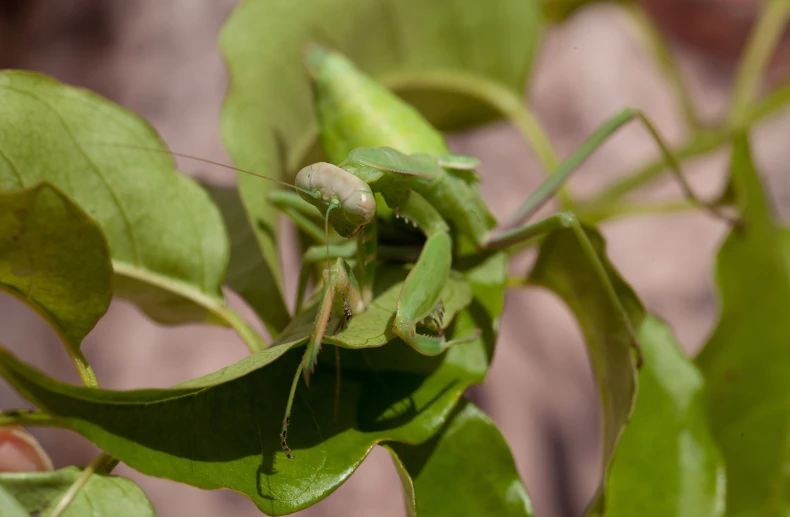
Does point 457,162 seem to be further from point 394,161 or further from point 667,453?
point 667,453

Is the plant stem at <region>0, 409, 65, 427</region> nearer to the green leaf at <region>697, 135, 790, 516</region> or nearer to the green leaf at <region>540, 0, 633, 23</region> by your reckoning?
the green leaf at <region>697, 135, 790, 516</region>

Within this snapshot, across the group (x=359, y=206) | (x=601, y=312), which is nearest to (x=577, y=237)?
(x=601, y=312)

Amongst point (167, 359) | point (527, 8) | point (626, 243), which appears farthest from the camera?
point (626, 243)

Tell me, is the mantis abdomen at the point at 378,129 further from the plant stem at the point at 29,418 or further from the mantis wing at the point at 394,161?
the plant stem at the point at 29,418

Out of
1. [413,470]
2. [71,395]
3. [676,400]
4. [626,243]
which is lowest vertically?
[626,243]

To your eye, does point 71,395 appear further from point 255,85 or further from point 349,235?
point 255,85

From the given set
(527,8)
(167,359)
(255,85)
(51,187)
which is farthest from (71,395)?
(167,359)

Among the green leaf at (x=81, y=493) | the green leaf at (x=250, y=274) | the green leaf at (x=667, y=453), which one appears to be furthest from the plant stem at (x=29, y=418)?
the green leaf at (x=667, y=453)
